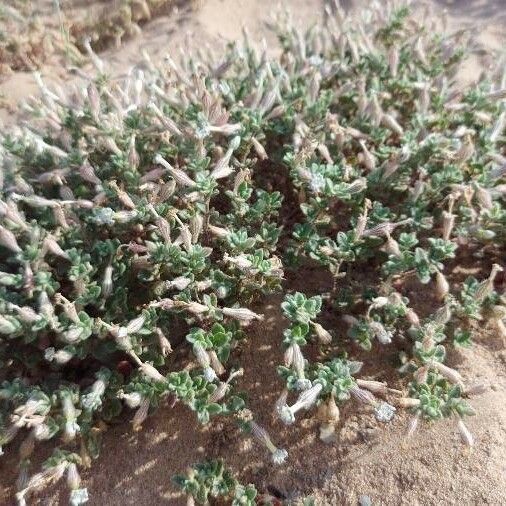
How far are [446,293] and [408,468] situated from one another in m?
0.74

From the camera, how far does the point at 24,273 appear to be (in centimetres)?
239

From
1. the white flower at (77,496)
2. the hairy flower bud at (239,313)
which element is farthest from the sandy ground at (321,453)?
the hairy flower bud at (239,313)

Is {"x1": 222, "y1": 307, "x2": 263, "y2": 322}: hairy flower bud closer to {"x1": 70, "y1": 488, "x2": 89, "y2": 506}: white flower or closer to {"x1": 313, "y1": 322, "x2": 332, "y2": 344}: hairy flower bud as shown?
{"x1": 313, "y1": 322, "x2": 332, "y2": 344}: hairy flower bud

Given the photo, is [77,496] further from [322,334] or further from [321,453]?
[322,334]

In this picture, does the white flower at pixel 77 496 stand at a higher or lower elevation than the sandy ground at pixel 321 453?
higher

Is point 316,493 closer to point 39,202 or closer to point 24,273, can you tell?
point 24,273

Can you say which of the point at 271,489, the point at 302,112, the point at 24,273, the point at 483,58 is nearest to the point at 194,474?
the point at 271,489

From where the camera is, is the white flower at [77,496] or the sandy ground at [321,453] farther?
the sandy ground at [321,453]

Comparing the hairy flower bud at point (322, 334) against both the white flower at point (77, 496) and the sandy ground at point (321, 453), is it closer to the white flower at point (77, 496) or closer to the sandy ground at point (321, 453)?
the sandy ground at point (321, 453)

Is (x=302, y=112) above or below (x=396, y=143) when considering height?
above

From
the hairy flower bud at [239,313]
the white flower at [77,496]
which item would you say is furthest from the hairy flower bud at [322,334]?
the white flower at [77,496]

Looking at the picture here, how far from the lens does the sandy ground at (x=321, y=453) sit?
2.34 meters

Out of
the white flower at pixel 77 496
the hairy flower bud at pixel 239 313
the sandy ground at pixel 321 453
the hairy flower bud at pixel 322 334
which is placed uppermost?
the hairy flower bud at pixel 239 313

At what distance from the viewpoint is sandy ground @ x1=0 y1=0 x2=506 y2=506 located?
2.34 meters
